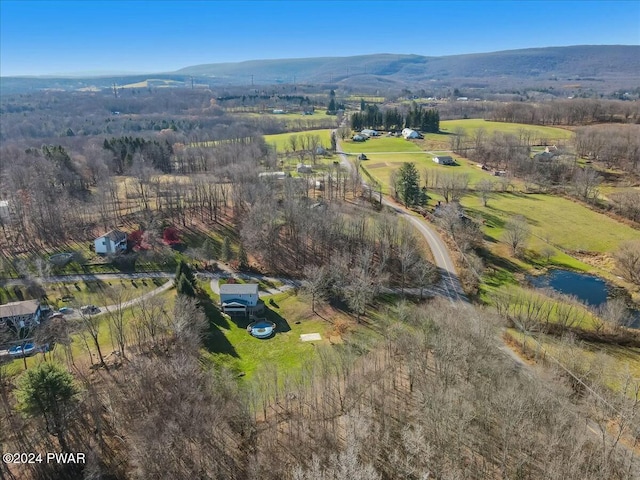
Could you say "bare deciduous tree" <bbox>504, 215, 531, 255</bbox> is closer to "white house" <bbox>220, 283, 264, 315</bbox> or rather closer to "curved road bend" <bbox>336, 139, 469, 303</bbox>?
"curved road bend" <bbox>336, 139, 469, 303</bbox>

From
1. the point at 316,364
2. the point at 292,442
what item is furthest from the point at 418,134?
the point at 292,442

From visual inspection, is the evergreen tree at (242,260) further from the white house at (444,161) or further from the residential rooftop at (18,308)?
the white house at (444,161)

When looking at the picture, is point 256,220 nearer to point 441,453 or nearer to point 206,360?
point 206,360

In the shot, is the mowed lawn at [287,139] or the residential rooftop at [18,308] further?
the mowed lawn at [287,139]

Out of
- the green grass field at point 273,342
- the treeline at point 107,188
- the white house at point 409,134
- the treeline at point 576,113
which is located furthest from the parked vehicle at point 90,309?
the treeline at point 576,113

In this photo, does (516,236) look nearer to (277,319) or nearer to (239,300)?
(277,319)
